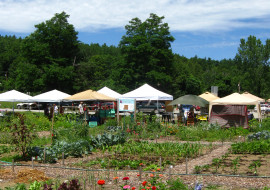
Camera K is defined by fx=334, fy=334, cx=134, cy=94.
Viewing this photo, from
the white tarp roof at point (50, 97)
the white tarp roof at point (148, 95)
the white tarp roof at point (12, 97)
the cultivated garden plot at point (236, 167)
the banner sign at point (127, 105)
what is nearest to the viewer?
the cultivated garden plot at point (236, 167)

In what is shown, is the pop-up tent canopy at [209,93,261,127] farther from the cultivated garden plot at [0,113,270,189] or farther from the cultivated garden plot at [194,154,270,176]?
the cultivated garden plot at [194,154,270,176]

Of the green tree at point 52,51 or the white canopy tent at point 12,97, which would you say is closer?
the white canopy tent at point 12,97

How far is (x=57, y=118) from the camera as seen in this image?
2202cm

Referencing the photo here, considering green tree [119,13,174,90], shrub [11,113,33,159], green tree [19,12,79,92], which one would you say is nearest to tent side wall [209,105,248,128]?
shrub [11,113,33,159]

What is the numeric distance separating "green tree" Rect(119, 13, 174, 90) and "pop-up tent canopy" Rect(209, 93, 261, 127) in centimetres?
2362

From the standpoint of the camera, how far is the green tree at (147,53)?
43.8 meters

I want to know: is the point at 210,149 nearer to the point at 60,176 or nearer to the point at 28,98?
the point at 60,176

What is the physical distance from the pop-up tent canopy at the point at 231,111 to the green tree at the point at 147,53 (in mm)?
23619

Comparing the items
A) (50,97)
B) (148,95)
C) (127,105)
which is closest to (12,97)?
(50,97)

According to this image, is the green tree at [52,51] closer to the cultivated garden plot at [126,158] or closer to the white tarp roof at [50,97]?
the white tarp roof at [50,97]

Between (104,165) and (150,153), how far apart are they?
84.2 inches

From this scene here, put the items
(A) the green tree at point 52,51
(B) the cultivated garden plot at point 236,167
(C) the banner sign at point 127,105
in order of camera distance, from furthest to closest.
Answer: (A) the green tree at point 52,51
(C) the banner sign at point 127,105
(B) the cultivated garden plot at point 236,167

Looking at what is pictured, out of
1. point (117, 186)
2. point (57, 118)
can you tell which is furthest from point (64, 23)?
point (117, 186)

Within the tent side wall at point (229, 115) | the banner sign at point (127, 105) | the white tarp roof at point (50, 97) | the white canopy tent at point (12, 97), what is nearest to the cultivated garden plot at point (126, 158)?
the banner sign at point (127, 105)
